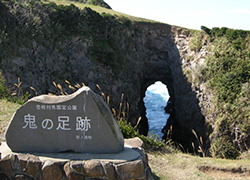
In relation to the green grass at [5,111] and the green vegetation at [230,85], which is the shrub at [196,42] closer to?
the green vegetation at [230,85]

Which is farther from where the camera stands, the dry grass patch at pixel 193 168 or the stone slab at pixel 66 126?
the dry grass patch at pixel 193 168

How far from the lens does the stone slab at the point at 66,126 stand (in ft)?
14.9

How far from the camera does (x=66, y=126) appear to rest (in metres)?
4.60

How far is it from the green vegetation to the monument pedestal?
26.6 ft

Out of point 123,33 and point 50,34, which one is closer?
point 50,34

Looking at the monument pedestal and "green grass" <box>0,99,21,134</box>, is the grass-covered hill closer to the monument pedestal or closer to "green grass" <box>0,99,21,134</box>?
"green grass" <box>0,99,21,134</box>

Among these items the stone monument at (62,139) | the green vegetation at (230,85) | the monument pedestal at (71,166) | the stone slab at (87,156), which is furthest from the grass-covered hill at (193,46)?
the stone monument at (62,139)

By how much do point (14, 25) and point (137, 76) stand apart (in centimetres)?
995

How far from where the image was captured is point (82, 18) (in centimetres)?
1673

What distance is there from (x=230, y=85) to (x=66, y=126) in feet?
40.0

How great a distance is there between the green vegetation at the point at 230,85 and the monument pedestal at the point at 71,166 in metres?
8.12

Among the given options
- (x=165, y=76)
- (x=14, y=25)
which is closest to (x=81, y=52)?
(x=14, y=25)

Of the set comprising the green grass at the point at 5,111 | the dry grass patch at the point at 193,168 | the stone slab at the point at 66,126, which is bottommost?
the dry grass patch at the point at 193,168

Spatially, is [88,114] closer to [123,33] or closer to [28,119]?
[28,119]
